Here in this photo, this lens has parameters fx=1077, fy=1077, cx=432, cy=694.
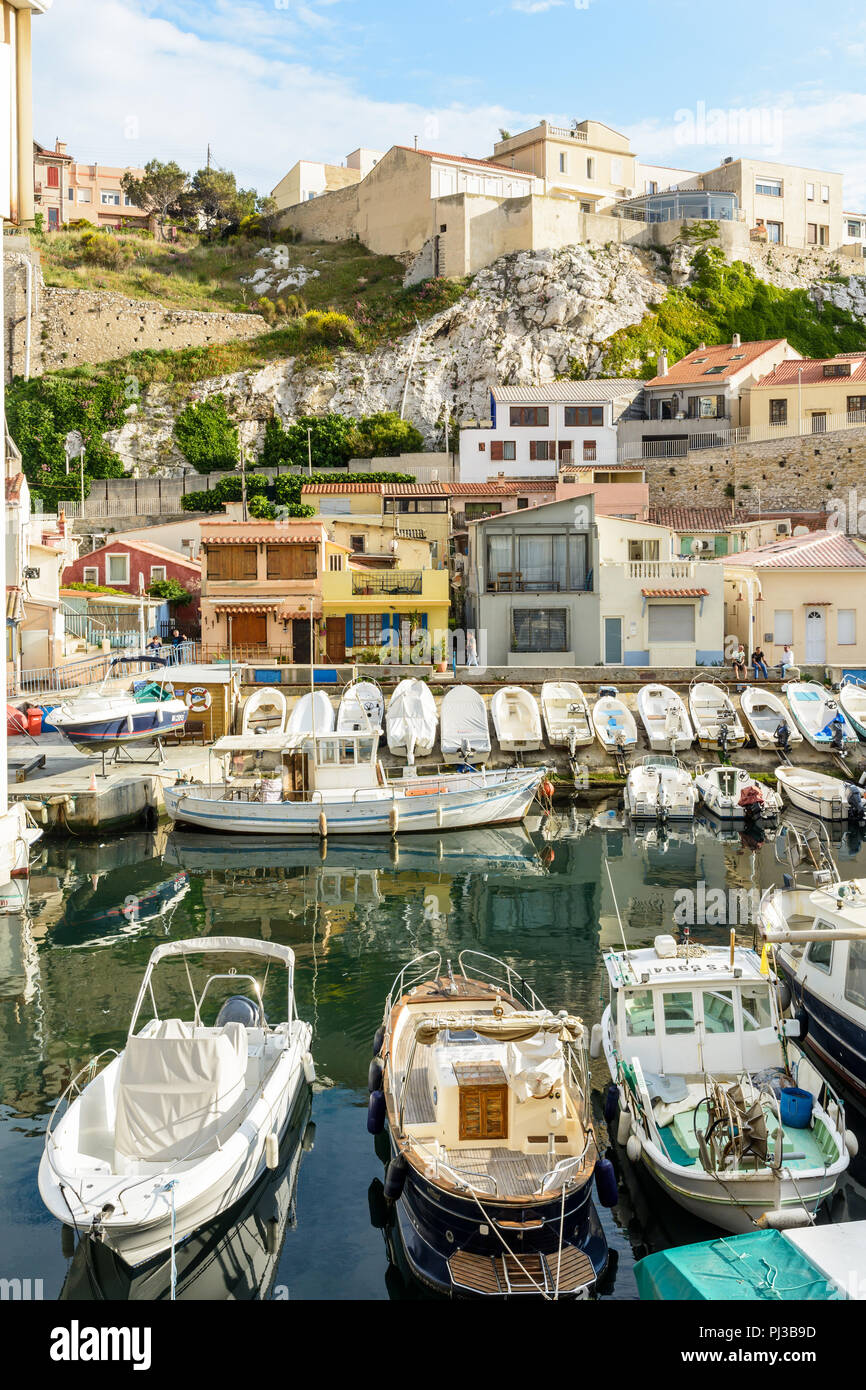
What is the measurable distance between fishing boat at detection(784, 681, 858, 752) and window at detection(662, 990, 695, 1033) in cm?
1987

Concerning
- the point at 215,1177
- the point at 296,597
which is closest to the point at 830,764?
the point at 296,597

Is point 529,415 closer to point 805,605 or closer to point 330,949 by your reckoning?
point 805,605

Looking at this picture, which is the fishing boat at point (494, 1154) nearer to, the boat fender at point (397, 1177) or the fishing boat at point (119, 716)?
the boat fender at point (397, 1177)

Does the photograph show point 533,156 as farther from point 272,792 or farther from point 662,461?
point 272,792

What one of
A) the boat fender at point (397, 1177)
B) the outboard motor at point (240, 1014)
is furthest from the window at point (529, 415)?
the boat fender at point (397, 1177)

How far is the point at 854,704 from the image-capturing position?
31.3 meters

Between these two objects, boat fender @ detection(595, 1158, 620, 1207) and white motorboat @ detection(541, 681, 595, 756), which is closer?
boat fender @ detection(595, 1158, 620, 1207)

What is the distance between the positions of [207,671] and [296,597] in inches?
223

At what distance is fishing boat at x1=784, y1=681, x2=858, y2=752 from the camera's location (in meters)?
29.9

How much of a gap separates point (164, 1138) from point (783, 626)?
31.5m

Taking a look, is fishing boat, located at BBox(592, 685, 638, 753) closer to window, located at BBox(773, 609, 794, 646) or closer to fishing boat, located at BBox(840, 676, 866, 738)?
fishing boat, located at BBox(840, 676, 866, 738)

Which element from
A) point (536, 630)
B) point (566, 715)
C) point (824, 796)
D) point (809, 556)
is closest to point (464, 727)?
point (566, 715)

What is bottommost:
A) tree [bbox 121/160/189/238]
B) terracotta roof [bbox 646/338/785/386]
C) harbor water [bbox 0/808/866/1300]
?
harbor water [bbox 0/808/866/1300]

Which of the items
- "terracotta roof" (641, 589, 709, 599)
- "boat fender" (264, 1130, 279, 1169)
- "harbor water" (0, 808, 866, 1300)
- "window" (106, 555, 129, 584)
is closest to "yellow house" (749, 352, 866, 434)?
"terracotta roof" (641, 589, 709, 599)
